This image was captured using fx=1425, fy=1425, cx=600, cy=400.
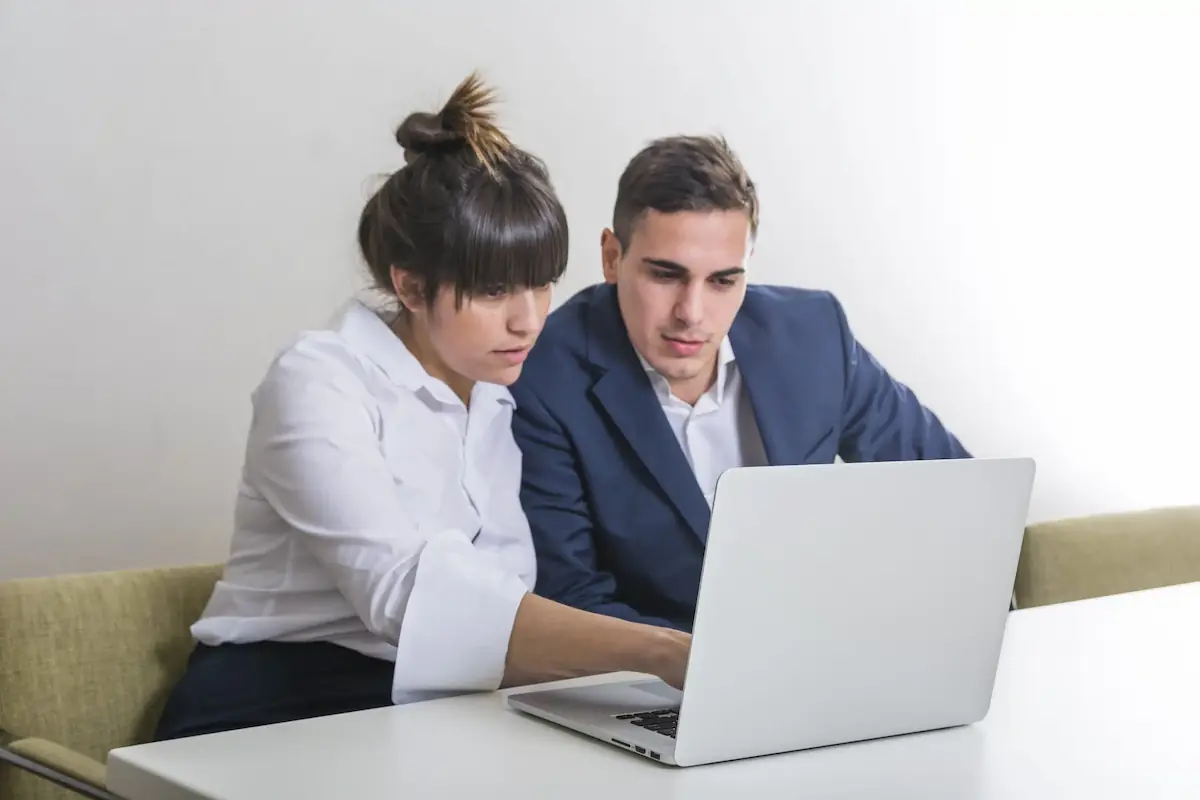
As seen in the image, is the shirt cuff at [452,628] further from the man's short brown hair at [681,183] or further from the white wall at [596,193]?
the white wall at [596,193]

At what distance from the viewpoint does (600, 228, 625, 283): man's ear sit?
228 cm

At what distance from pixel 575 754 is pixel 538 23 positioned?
6.30 feet

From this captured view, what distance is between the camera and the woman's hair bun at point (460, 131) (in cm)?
173

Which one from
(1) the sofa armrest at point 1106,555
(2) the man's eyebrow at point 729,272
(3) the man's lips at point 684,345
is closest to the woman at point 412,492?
(3) the man's lips at point 684,345

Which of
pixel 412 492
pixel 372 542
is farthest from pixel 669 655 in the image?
pixel 412 492

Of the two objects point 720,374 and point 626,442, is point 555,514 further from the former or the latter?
point 720,374

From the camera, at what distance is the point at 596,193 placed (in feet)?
9.44

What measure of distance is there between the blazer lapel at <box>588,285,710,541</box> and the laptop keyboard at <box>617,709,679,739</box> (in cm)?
78

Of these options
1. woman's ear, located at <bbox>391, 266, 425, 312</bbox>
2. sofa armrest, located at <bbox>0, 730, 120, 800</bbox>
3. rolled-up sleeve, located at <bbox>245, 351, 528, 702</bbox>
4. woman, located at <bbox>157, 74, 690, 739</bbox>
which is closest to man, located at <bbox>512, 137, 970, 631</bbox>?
woman, located at <bbox>157, 74, 690, 739</bbox>

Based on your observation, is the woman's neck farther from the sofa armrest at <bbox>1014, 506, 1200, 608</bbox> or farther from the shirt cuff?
the sofa armrest at <bbox>1014, 506, 1200, 608</bbox>

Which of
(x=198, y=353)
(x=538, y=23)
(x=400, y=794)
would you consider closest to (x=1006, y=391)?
(x=538, y=23)

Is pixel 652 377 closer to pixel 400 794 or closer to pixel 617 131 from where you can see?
pixel 617 131

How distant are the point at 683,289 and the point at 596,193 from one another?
77cm

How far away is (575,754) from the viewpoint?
116cm
